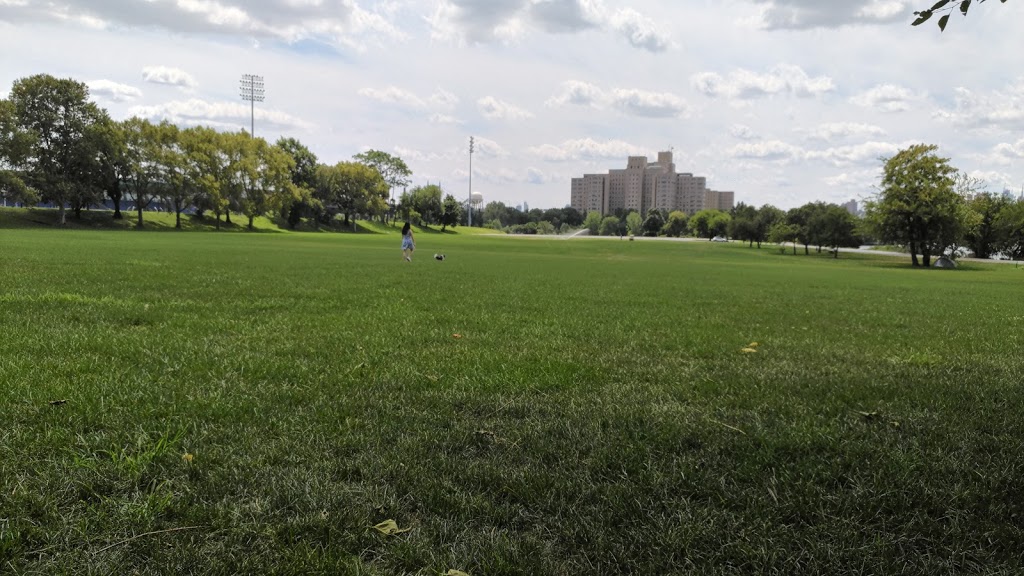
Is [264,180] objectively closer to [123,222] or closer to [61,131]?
[123,222]

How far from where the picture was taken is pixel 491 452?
12.6ft

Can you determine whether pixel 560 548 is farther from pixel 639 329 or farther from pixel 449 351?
pixel 639 329

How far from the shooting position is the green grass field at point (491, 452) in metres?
2.75

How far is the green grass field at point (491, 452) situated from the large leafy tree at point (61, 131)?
7474 centimetres

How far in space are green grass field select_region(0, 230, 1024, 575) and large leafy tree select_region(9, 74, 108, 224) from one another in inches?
2943

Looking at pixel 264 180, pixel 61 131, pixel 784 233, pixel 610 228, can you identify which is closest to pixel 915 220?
pixel 784 233

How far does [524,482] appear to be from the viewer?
3391 millimetres

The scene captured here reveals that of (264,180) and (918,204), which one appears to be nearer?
(918,204)

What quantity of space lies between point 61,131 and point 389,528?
88.2m

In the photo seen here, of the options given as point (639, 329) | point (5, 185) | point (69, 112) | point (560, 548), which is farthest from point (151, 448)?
point (69, 112)

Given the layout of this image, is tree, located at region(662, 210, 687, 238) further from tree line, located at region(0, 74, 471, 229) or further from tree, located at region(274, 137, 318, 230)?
tree line, located at region(0, 74, 471, 229)

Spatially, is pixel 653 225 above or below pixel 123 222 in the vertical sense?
above

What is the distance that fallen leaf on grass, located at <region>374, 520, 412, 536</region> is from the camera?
112 inches


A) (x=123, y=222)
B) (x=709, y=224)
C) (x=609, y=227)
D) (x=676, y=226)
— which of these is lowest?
(x=123, y=222)
